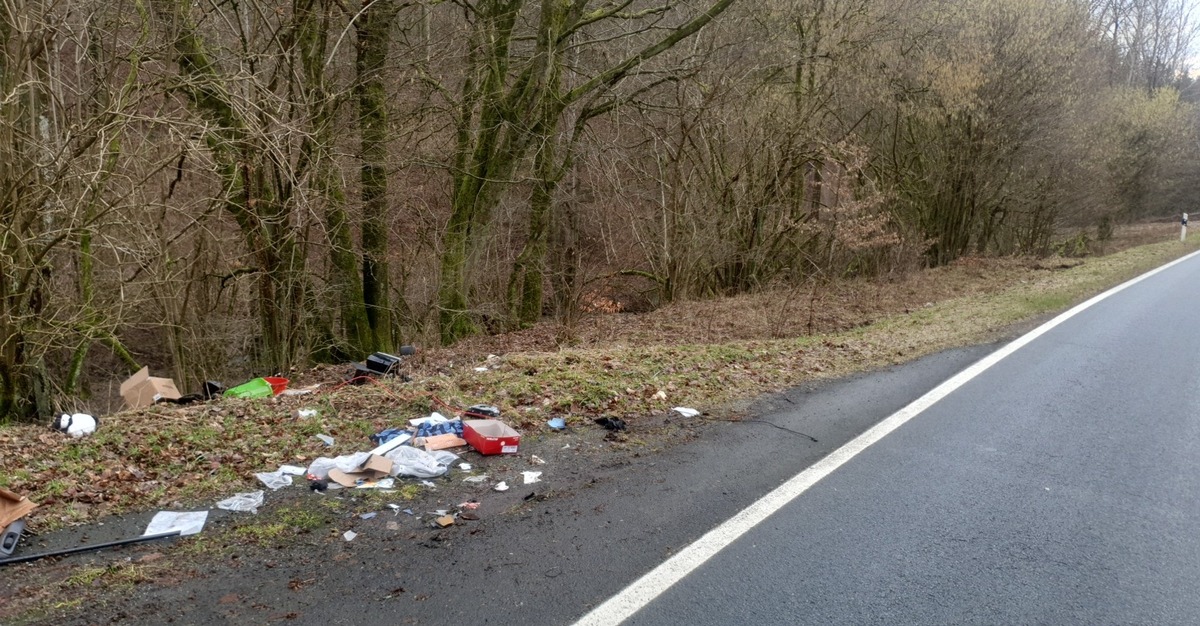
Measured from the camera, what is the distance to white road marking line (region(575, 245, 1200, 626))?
11.6ft

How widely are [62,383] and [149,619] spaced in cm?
880

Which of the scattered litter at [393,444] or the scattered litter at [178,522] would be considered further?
the scattered litter at [393,444]

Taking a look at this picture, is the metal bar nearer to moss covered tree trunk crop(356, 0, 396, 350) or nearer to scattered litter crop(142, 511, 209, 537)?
scattered litter crop(142, 511, 209, 537)

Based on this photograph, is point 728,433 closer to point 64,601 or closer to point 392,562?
point 392,562

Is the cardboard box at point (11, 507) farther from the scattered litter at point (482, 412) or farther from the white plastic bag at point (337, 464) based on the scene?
the scattered litter at point (482, 412)

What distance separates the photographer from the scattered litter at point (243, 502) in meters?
4.45

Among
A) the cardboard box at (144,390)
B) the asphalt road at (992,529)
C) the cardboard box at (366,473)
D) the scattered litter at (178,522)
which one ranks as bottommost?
the cardboard box at (144,390)

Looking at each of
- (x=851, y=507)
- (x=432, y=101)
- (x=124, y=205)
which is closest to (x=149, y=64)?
(x=124, y=205)

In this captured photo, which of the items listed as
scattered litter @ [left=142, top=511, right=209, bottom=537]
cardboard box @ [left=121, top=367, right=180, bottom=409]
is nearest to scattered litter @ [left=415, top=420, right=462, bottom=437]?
scattered litter @ [left=142, top=511, right=209, bottom=537]

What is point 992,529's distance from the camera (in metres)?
4.43

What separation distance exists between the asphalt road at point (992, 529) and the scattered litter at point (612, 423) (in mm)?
1658

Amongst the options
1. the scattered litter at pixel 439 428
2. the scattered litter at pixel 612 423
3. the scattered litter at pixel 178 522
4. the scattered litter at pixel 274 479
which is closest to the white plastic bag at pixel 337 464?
the scattered litter at pixel 274 479

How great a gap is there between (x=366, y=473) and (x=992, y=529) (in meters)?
3.69

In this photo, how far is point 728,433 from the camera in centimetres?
607
